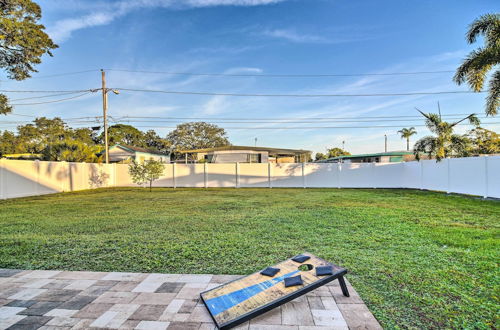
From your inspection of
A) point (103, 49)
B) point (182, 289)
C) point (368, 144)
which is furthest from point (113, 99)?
point (368, 144)

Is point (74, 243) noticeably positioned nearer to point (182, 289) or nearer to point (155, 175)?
point (182, 289)

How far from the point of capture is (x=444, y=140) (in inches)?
497

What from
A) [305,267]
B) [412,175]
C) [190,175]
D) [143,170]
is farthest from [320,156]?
[305,267]

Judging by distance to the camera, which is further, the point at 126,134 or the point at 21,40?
the point at 126,134

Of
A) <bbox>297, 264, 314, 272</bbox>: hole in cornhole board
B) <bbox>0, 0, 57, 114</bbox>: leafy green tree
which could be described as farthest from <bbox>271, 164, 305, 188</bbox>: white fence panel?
<bbox>297, 264, 314, 272</bbox>: hole in cornhole board

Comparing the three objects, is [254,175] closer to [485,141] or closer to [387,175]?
[387,175]

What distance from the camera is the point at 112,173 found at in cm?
1839

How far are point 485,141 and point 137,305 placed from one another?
110ft

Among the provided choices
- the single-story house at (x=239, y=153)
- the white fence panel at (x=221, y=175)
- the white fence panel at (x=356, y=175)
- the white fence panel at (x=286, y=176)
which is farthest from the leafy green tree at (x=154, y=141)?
the white fence panel at (x=356, y=175)

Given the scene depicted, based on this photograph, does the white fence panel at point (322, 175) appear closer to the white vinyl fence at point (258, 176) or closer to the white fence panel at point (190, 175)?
the white vinyl fence at point (258, 176)

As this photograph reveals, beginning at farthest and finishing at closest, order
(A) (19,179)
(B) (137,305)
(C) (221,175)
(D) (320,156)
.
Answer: (D) (320,156)
(C) (221,175)
(A) (19,179)
(B) (137,305)

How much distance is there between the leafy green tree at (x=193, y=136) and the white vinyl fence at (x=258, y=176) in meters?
20.4

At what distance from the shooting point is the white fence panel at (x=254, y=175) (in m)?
17.2

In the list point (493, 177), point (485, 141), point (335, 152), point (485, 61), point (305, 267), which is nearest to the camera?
point (305, 267)
